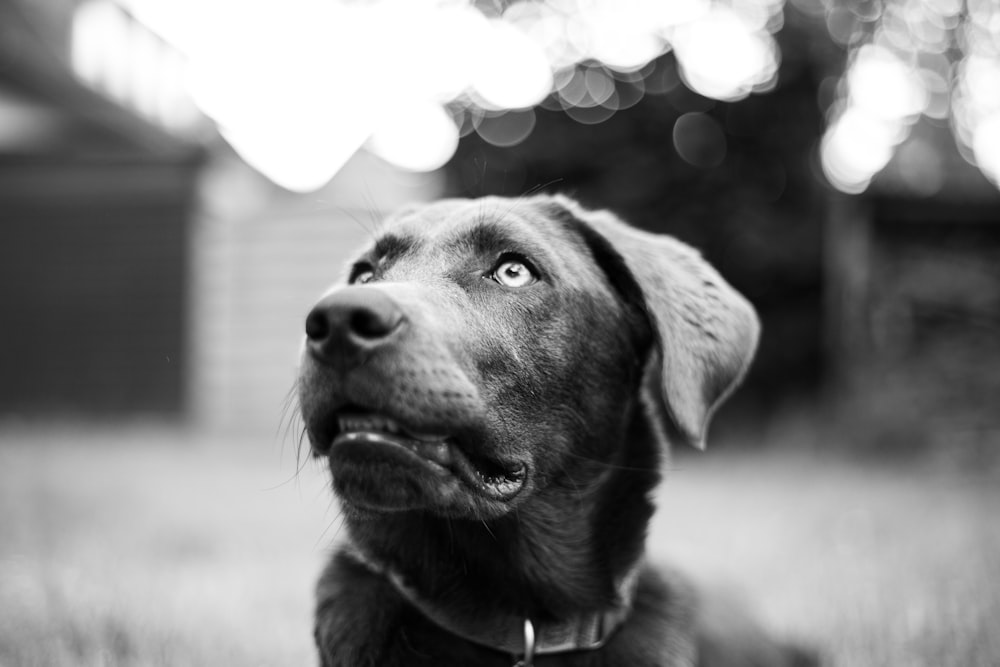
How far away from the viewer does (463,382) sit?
1.96 m

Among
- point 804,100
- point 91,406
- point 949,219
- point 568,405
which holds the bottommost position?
point 91,406

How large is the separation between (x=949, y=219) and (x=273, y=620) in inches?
342

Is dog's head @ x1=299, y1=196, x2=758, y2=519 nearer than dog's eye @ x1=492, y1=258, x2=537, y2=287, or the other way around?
dog's head @ x1=299, y1=196, x2=758, y2=519

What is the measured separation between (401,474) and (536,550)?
2.14 feet

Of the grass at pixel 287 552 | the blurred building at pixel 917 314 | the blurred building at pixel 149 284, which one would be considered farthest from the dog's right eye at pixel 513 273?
the blurred building at pixel 149 284

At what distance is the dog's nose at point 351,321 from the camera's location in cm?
176

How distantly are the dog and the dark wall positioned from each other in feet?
33.0

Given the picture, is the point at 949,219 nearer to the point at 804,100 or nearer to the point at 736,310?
the point at 804,100

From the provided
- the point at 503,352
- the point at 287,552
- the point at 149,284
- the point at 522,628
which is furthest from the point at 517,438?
the point at 149,284

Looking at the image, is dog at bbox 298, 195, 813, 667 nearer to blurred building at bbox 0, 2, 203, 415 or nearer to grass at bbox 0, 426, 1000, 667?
grass at bbox 0, 426, 1000, 667

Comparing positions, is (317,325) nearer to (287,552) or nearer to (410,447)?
(410,447)

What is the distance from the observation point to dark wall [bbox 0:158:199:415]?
11594 mm

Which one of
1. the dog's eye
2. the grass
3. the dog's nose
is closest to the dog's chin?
the dog's nose

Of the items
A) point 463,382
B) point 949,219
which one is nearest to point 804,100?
point 949,219
